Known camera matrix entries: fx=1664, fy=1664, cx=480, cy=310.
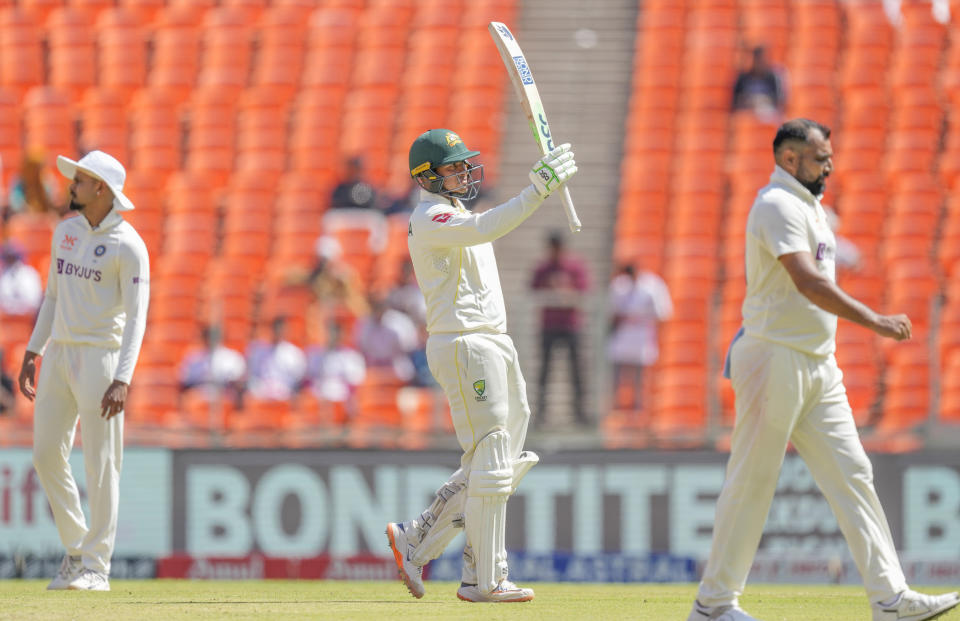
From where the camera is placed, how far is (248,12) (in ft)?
62.3

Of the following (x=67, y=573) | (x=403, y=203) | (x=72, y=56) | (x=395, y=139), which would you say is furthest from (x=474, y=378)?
(x=72, y=56)

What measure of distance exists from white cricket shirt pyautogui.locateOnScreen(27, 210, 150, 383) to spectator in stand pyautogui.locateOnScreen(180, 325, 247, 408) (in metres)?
4.01

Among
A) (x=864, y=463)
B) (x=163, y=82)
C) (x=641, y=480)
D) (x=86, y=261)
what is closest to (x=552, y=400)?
(x=641, y=480)

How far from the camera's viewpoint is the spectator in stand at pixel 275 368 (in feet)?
44.1

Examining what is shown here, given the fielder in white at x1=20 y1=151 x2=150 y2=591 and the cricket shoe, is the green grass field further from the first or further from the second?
the fielder in white at x1=20 y1=151 x2=150 y2=591

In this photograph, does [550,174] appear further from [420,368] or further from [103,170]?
[420,368]

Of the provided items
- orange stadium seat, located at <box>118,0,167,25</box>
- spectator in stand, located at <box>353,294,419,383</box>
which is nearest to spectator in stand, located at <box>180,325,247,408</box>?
spectator in stand, located at <box>353,294,419,383</box>

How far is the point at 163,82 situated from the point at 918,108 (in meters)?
8.16

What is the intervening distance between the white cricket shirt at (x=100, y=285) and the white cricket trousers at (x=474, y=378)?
161cm

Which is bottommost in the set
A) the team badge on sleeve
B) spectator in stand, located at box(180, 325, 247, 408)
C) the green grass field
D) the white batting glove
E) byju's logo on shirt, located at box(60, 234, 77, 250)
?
the green grass field

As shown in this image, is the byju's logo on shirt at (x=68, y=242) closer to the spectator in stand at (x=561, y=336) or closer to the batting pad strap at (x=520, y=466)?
the batting pad strap at (x=520, y=466)

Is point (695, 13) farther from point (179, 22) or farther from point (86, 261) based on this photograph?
point (86, 261)

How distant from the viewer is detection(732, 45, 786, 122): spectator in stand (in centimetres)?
1680

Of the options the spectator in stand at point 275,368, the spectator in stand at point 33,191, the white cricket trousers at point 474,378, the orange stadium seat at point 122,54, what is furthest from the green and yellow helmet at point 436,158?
the orange stadium seat at point 122,54
